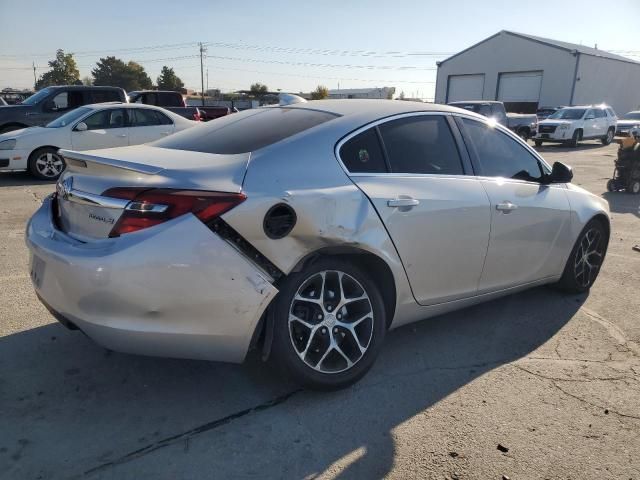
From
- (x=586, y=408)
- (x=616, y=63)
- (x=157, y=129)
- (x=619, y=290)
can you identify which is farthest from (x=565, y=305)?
(x=616, y=63)

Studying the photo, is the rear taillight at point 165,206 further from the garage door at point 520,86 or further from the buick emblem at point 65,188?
the garage door at point 520,86

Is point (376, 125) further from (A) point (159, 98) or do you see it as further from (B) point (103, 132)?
(A) point (159, 98)

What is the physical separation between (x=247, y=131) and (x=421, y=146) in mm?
1143

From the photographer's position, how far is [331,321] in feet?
9.83

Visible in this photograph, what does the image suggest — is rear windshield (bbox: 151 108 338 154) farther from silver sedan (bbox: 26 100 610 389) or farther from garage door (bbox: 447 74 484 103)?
garage door (bbox: 447 74 484 103)

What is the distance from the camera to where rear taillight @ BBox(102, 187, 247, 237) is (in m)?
2.49

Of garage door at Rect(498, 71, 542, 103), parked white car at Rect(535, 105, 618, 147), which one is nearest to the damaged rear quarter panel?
parked white car at Rect(535, 105, 618, 147)

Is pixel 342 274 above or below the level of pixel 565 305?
above

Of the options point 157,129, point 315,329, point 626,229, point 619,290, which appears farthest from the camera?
point 157,129

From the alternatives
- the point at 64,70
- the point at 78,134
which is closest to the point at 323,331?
the point at 78,134

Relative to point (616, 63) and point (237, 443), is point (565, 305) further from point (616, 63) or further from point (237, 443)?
point (616, 63)

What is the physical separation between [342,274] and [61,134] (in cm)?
957

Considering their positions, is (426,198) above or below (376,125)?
below

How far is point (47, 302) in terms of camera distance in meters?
2.80
